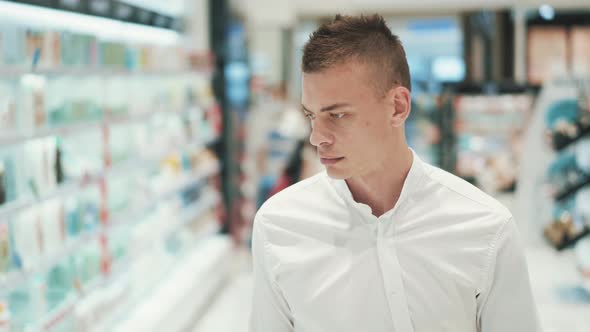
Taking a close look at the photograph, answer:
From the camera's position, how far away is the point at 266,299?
172 cm

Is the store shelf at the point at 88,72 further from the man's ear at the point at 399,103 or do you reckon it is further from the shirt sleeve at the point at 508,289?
the shirt sleeve at the point at 508,289

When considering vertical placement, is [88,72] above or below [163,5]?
below

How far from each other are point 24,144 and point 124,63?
1.41 meters

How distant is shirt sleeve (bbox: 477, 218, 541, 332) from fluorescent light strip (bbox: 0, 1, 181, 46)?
269cm

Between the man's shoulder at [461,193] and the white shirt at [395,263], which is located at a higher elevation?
the man's shoulder at [461,193]

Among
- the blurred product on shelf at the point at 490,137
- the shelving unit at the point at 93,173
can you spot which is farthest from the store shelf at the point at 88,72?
the blurred product on shelf at the point at 490,137

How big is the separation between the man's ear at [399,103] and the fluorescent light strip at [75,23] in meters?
2.34

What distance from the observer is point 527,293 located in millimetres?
1581

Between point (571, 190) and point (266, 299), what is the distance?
591 cm

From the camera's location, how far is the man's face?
1.59 meters

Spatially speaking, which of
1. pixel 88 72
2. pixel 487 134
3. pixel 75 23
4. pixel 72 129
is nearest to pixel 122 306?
pixel 72 129

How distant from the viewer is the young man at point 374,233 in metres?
1.59

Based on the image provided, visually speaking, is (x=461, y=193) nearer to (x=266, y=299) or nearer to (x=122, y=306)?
(x=266, y=299)

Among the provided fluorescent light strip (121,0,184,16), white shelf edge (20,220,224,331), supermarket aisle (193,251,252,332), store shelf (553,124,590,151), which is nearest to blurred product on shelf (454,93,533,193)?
store shelf (553,124,590,151)
